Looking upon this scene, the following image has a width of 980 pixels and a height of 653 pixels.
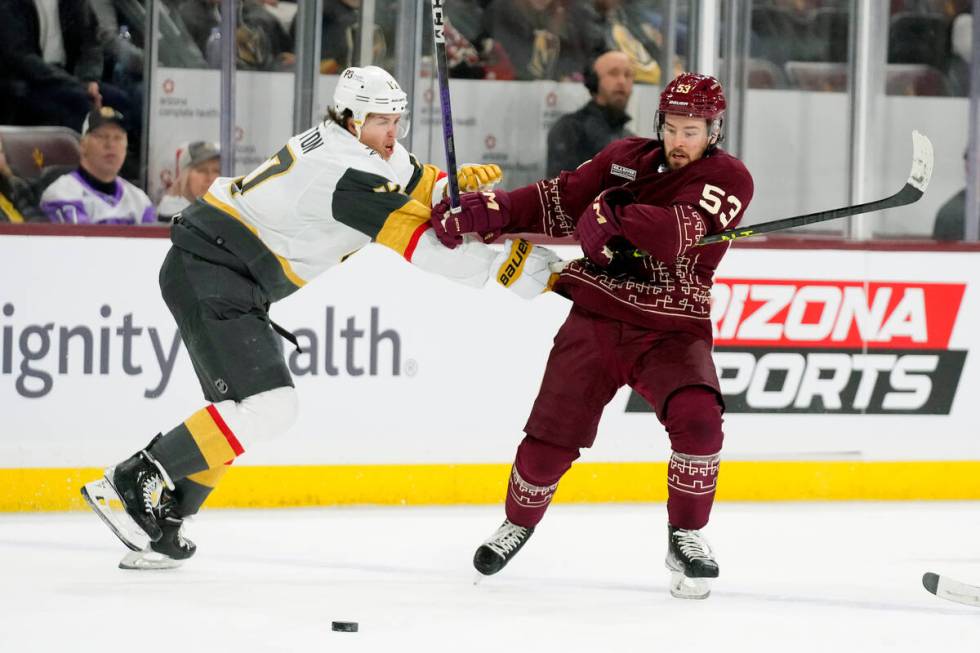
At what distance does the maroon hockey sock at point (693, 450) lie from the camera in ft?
10.5

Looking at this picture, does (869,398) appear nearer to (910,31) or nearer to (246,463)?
(910,31)

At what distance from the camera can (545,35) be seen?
498 centimetres

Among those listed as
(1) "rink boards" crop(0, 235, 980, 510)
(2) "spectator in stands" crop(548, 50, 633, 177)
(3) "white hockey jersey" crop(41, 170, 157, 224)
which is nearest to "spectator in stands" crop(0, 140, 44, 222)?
(3) "white hockey jersey" crop(41, 170, 157, 224)

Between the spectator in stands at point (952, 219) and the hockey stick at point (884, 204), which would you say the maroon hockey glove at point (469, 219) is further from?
the spectator in stands at point (952, 219)

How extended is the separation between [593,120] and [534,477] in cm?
200

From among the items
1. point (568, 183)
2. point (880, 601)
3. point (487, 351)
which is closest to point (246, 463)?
point (487, 351)

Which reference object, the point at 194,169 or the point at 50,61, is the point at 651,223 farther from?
the point at 50,61

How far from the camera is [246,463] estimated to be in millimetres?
4445

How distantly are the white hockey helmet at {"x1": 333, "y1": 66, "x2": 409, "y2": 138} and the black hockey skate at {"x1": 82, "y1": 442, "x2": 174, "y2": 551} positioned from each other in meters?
0.91

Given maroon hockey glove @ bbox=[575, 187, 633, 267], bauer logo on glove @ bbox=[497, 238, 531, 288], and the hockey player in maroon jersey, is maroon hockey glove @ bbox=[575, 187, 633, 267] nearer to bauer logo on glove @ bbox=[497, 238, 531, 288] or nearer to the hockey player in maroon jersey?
the hockey player in maroon jersey

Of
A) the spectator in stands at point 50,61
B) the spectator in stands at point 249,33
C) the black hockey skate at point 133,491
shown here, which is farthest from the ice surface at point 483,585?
the spectator in stands at point 249,33

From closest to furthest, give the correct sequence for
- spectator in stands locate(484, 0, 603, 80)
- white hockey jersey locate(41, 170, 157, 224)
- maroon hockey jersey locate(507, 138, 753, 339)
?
maroon hockey jersey locate(507, 138, 753, 339), white hockey jersey locate(41, 170, 157, 224), spectator in stands locate(484, 0, 603, 80)

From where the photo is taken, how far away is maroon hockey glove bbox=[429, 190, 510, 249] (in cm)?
319

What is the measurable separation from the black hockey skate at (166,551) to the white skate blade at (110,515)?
0.15ft
